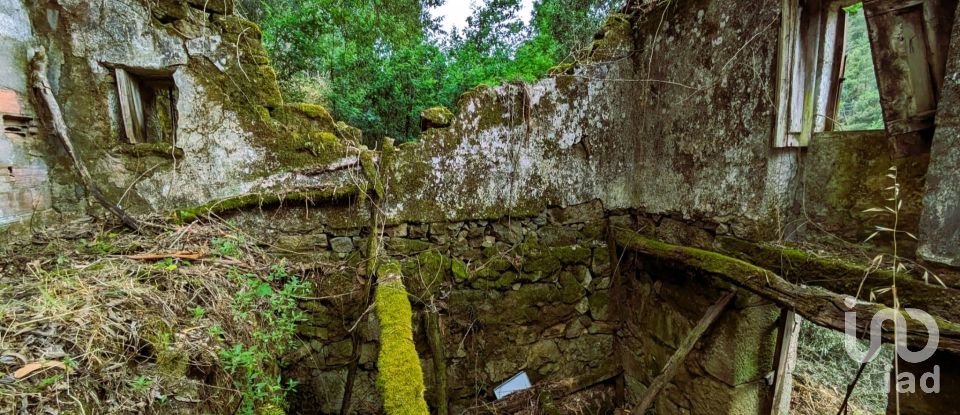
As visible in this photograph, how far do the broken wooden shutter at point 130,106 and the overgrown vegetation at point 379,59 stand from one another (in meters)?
2.62

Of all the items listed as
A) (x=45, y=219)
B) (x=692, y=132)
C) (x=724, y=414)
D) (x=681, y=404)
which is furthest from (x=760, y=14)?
(x=45, y=219)

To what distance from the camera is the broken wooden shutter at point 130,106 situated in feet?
8.02

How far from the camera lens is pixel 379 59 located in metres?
5.53

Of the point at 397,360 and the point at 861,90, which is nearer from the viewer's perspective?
the point at 397,360

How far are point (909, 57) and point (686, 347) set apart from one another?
1.91 m

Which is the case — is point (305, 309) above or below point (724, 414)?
above

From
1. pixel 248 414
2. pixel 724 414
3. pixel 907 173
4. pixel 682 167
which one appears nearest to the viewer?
pixel 248 414

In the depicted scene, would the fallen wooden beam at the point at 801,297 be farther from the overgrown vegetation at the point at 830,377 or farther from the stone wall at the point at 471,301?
the overgrown vegetation at the point at 830,377

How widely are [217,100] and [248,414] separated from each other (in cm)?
208

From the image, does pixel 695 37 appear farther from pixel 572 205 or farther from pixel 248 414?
pixel 248 414

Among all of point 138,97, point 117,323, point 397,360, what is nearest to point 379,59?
point 138,97

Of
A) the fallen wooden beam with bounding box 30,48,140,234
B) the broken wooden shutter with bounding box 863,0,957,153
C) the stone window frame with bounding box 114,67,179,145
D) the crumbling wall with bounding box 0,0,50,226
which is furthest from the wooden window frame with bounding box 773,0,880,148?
the crumbling wall with bounding box 0,0,50,226

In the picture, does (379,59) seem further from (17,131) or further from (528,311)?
(528,311)

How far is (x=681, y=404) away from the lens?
9.72 ft
